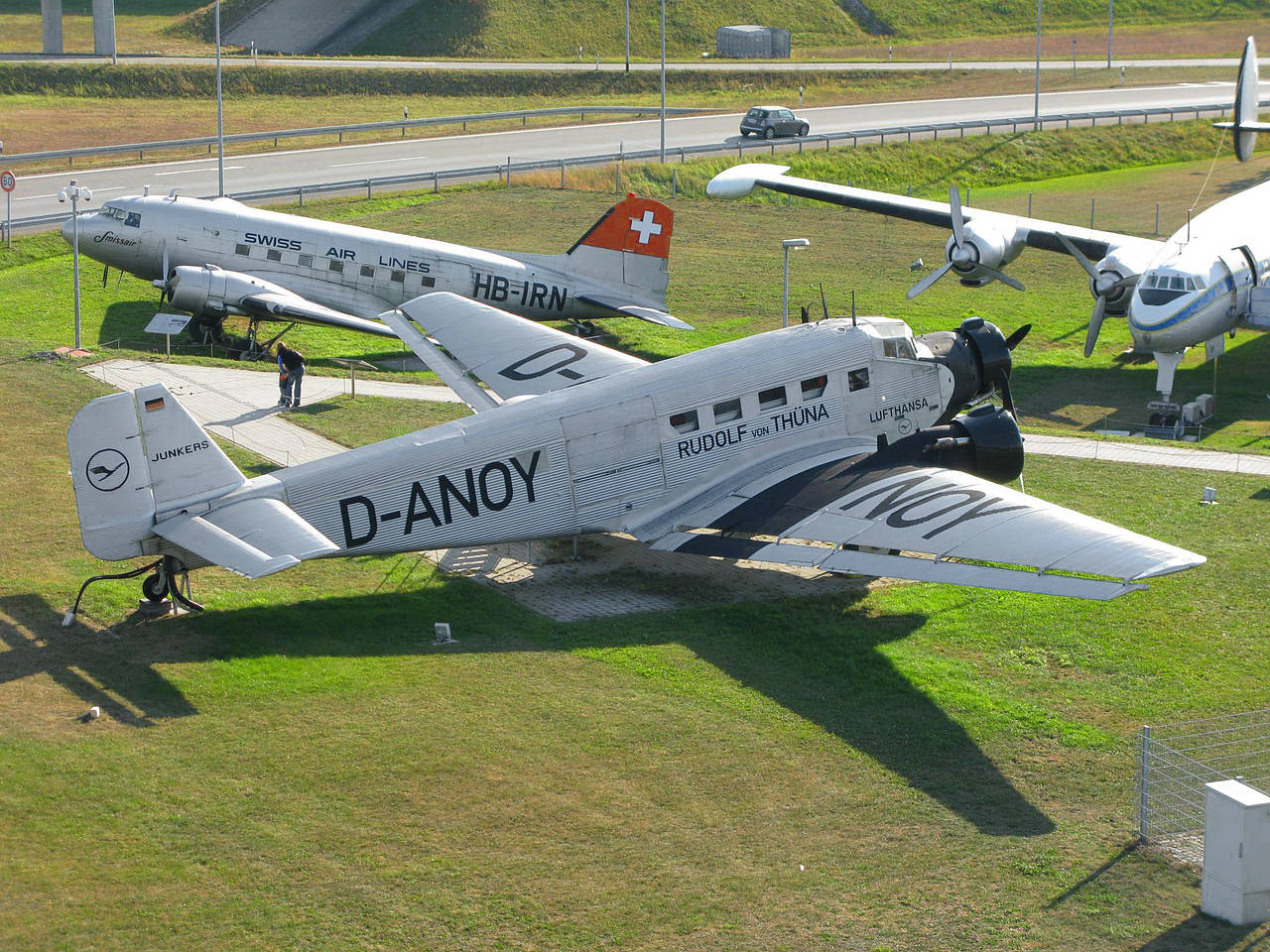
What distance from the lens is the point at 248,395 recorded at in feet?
123

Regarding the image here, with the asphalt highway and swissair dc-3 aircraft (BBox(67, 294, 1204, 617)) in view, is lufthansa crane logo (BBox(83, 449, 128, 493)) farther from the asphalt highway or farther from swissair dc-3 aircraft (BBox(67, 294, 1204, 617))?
the asphalt highway

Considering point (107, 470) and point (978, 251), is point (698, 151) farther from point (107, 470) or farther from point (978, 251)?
point (107, 470)

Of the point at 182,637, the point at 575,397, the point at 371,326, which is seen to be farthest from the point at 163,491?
the point at 371,326

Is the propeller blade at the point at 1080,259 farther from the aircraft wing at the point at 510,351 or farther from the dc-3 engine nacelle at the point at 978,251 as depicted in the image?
the aircraft wing at the point at 510,351

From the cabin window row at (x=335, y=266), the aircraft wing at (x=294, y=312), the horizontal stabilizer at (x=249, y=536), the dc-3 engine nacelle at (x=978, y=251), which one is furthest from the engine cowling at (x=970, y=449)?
the cabin window row at (x=335, y=266)

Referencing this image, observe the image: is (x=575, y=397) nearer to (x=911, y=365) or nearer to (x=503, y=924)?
(x=911, y=365)

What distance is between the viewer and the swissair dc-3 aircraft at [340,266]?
42.0 m

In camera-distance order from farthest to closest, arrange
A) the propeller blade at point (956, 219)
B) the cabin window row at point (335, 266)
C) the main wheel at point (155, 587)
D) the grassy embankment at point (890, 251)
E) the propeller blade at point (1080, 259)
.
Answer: the grassy embankment at point (890, 251)
the cabin window row at point (335, 266)
the propeller blade at point (956, 219)
the propeller blade at point (1080, 259)
the main wheel at point (155, 587)

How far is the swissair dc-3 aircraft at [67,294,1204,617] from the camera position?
2109 centimetres

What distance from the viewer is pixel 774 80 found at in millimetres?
103250

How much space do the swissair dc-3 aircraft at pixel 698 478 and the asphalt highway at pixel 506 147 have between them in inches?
1585

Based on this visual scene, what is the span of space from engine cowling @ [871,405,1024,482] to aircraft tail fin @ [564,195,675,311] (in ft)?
55.2

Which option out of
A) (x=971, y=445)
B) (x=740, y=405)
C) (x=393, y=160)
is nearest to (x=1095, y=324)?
(x=971, y=445)

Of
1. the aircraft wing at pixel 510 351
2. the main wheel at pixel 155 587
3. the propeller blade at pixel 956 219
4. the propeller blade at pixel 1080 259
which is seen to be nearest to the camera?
the main wheel at pixel 155 587
